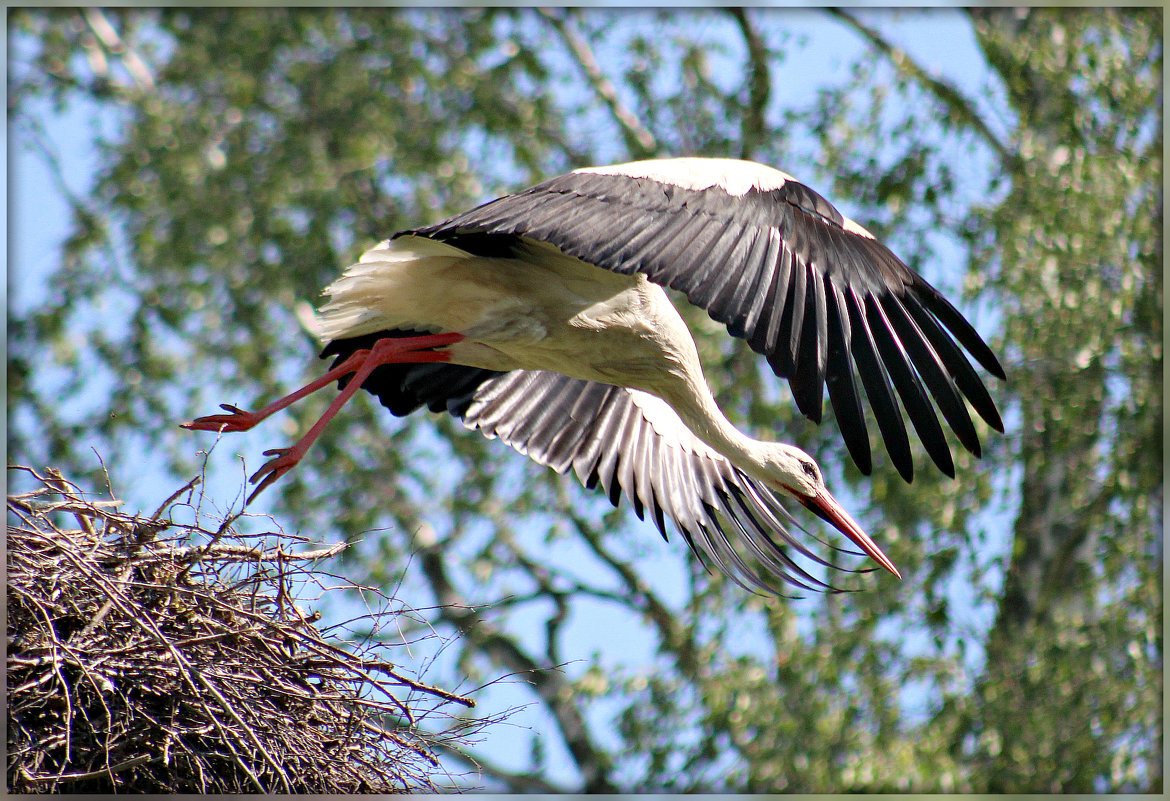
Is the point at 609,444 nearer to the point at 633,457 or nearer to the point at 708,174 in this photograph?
the point at 633,457

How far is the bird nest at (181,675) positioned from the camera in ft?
10.2

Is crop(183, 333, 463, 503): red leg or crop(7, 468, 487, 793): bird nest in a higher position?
crop(183, 333, 463, 503): red leg

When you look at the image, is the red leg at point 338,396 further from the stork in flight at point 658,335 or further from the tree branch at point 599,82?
the tree branch at point 599,82

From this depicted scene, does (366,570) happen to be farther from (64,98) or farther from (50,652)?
(50,652)

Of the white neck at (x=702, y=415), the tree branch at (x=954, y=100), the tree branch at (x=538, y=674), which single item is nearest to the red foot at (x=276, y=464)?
the white neck at (x=702, y=415)

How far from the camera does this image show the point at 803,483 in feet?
13.2

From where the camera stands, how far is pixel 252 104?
9.12 m

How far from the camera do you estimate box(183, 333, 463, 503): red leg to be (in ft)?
12.1

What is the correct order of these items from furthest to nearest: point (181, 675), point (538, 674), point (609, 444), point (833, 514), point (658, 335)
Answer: point (538, 674) → point (609, 444) → point (833, 514) → point (658, 335) → point (181, 675)

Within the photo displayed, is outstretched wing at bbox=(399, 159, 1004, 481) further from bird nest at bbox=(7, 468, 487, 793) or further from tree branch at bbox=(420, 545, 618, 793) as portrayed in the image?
tree branch at bbox=(420, 545, 618, 793)

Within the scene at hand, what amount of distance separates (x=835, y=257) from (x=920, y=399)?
1.46ft

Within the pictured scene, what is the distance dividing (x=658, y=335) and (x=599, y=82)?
582 cm

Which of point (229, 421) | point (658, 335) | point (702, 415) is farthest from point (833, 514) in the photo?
point (229, 421)

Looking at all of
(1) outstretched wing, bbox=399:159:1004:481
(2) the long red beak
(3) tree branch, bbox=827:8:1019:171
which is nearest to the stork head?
(2) the long red beak
